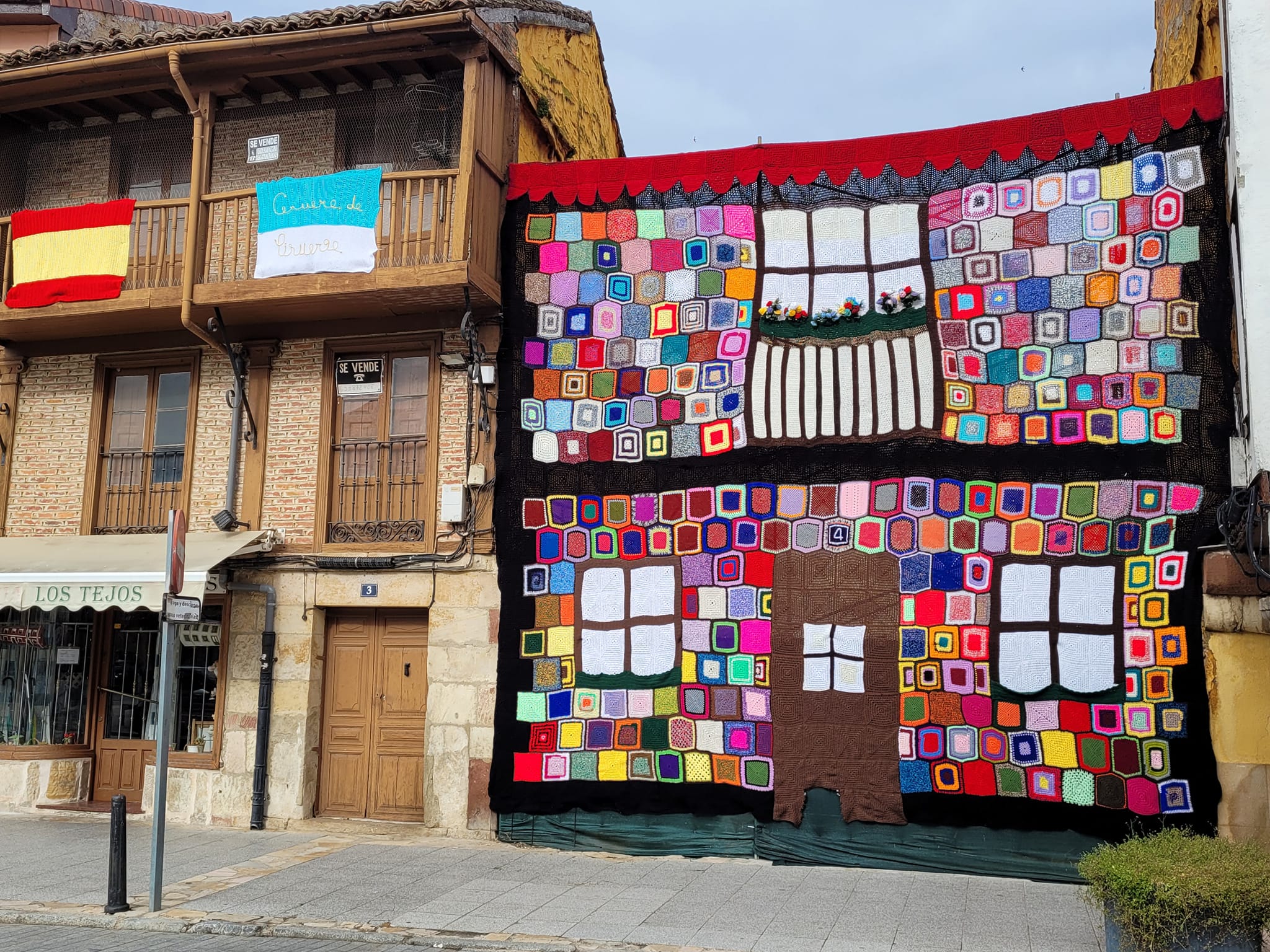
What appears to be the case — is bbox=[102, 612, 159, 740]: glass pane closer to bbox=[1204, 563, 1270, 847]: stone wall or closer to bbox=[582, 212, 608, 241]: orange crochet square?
bbox=[582, 212, 608, 241]: orange crochet square

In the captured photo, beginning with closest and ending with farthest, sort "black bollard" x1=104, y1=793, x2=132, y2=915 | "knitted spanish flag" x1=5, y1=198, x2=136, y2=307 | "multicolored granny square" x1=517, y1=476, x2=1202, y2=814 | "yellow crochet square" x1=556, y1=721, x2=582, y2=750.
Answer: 1. "black bollard" x1=104, y1=793, x2=132, y2=915
2. "multicolored granny square" x1=517, y1=476, x2=1202, y2=814
3. "yellow crochet square" x1=556, y1=721, x2=582, y2=750
4. "knitted spanish flag" x1=5, y1=198, x2=136, y2=307

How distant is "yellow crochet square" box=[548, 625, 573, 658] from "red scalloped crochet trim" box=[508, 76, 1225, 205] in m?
4.12

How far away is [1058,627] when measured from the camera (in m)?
9.20

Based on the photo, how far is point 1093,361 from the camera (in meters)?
9.49

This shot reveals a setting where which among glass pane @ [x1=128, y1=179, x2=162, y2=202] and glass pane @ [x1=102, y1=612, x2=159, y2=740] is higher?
glass pane @ [x1=128, y1=179, x2=162, y2=202]

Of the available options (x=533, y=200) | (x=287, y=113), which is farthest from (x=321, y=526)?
(x=287, y=113)

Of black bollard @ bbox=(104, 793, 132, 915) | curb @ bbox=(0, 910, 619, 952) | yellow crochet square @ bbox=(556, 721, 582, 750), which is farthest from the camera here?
yellow crochet square @ bbox=(556, 721, 582, 750)

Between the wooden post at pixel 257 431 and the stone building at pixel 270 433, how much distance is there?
0.08 feet

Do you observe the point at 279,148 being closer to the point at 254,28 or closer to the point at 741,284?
the point at 254,28

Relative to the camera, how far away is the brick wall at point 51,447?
12398 millimetres

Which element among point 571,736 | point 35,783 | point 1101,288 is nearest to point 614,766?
point 571,736

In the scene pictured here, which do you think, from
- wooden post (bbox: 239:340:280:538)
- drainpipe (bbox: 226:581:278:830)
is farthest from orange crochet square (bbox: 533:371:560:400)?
drainpipe (bbox: 226:581:278:830)

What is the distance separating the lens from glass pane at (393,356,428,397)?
11586 mm

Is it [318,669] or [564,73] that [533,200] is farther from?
[318,669]
